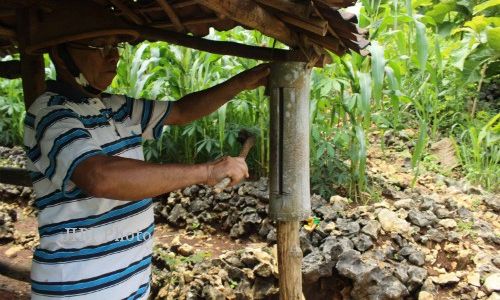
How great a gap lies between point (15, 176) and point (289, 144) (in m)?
1.45

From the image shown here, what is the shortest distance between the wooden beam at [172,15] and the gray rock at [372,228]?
1.70 metres

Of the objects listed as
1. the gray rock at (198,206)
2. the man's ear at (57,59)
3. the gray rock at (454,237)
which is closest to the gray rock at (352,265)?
the gray rock at (454,237)

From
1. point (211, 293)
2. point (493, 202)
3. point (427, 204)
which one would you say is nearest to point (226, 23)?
point (211, 293)

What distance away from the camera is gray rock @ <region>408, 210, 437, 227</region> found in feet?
9.86

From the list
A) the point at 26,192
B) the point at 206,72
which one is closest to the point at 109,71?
the point at 206,72

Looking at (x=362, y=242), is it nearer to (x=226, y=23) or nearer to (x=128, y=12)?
(x=226, y=23)

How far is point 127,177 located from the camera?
1087 mm

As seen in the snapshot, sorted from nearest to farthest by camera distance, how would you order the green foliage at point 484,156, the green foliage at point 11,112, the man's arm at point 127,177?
the man's arm at point 127,177 < the green foliage at point 484,156 < the green foliage at point 11,112

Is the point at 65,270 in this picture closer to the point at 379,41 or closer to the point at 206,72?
the point at 206,72

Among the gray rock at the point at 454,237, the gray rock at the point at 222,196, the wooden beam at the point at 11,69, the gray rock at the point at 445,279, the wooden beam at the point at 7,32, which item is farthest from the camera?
the gray rock at the point at 222,196

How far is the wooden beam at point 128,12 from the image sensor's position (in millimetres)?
1649

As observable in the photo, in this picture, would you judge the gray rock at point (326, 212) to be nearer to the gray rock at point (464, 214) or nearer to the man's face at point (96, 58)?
the gray rock at point (464, 214)

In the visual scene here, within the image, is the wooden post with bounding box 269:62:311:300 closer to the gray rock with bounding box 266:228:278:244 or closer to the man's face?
the man's face

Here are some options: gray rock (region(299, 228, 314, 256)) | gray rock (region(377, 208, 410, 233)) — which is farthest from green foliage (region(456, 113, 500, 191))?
gray rock (region(299, 228, 314, 256))
